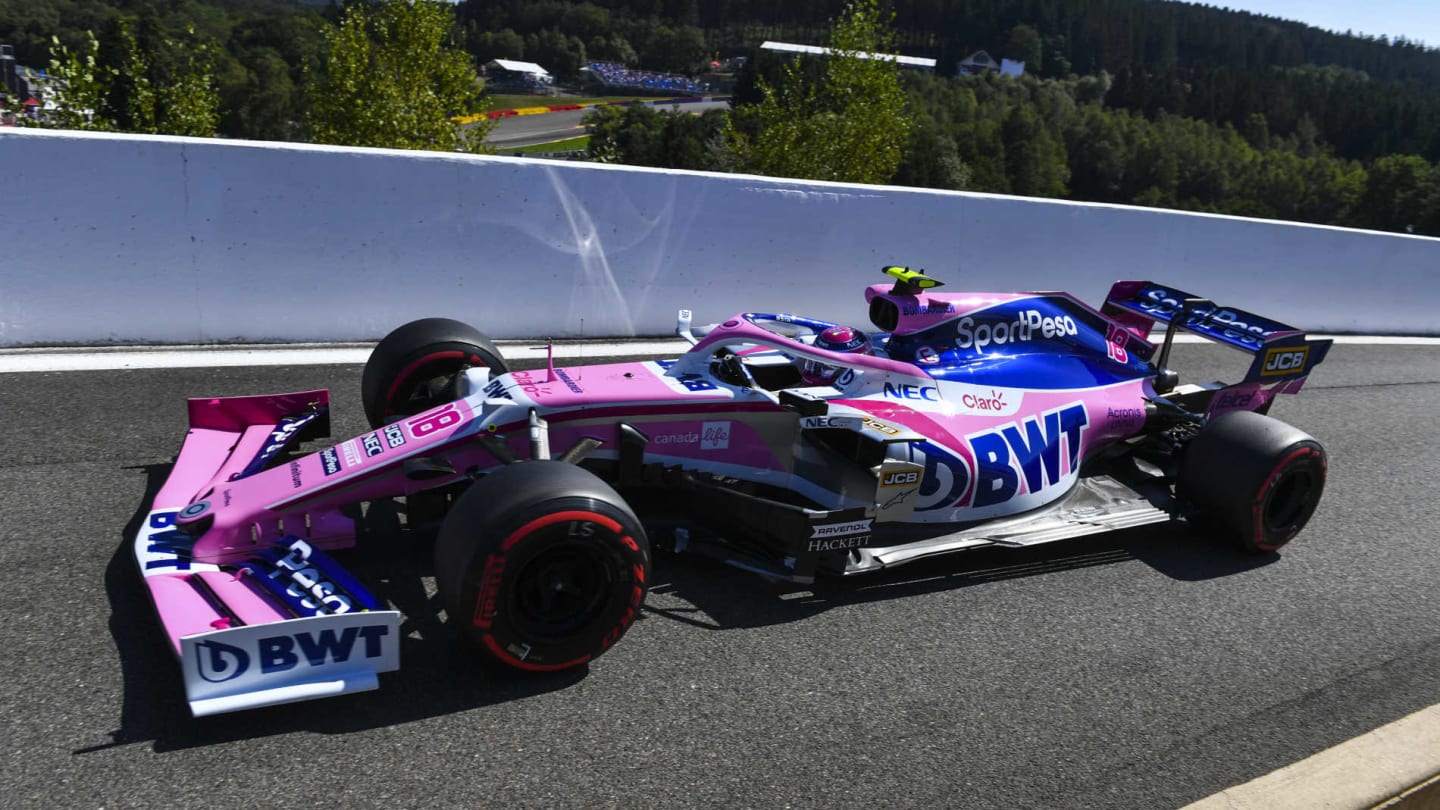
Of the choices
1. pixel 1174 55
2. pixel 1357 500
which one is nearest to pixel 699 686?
pixel 1357 500

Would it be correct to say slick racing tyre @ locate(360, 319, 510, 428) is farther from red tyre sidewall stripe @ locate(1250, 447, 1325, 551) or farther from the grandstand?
the grandstand

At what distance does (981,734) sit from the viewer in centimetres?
388

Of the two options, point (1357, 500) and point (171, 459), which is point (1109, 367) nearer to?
point (1357, 500)

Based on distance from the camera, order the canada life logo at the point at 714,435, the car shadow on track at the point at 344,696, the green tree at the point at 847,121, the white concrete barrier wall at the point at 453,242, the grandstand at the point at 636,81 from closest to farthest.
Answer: the car shadow on track at the point at 344,696 → the canada life logo at the point at 714,435 → the white concrete barrier wall at the point at 453,242 → the green tree at the point at 847,121 → the grandstand at the point at 636,81

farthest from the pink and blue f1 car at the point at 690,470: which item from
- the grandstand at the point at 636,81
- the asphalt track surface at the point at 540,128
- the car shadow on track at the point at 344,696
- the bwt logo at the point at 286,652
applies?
the grandstand at the point at 636,81

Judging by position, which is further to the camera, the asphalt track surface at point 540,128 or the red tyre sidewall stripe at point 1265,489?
the asphalt track surface at point 540,128

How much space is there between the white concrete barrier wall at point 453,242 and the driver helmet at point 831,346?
12.0 ft

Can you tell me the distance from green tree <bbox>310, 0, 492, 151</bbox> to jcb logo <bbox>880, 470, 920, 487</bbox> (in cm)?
1315

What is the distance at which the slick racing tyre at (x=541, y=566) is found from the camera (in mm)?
3701

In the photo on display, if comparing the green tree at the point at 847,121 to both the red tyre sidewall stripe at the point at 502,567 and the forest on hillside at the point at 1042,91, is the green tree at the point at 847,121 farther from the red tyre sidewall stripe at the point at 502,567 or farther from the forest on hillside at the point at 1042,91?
the red tyre sidewall stripe at the point at 502,567

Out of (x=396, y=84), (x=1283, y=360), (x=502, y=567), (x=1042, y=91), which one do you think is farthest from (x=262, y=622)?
(x=1042, y=91)

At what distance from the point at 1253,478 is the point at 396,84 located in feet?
51.0

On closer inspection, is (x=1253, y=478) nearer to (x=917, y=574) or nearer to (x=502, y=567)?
(x=917, y=574)

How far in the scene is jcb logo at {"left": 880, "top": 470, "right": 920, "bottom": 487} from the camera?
5184 mm
